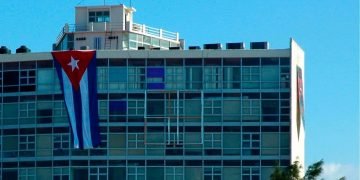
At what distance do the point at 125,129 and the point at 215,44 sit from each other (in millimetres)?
10952

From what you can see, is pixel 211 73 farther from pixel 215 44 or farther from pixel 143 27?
pixel 143 27

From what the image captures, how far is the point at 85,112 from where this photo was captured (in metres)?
137

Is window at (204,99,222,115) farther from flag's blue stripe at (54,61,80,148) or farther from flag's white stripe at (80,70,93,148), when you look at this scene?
flag's blue stripe at (54,61,80,148)

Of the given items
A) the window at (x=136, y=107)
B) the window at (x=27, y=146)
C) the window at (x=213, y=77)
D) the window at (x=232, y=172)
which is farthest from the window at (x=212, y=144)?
the window at (x=27, y=146)

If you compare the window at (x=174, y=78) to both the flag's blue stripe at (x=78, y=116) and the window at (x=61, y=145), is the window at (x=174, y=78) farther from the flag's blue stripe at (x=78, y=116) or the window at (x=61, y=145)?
the window at (x=61, y=145)

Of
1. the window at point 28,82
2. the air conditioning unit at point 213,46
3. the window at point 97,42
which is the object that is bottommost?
the window at point 28,82

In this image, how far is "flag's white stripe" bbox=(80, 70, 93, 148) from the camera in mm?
136500

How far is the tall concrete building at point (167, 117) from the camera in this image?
13588 centimetres

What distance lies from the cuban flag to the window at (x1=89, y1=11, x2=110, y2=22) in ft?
38.3

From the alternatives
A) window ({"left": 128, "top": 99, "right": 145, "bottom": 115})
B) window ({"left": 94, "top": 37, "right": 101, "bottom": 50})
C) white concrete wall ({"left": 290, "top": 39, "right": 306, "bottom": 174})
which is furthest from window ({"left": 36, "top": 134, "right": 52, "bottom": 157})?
white concrete wall ({"left": 290, "top": 39, "right": 306, "bottom": 174})

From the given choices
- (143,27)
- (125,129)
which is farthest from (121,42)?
(125,129)

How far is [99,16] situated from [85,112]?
598 inches

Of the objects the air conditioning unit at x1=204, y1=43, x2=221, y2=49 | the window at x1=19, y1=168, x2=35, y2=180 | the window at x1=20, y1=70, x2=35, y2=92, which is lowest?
the window at x1=19, y1=168, x2=35, y2=180

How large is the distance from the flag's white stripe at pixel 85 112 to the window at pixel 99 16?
12.6 metres
